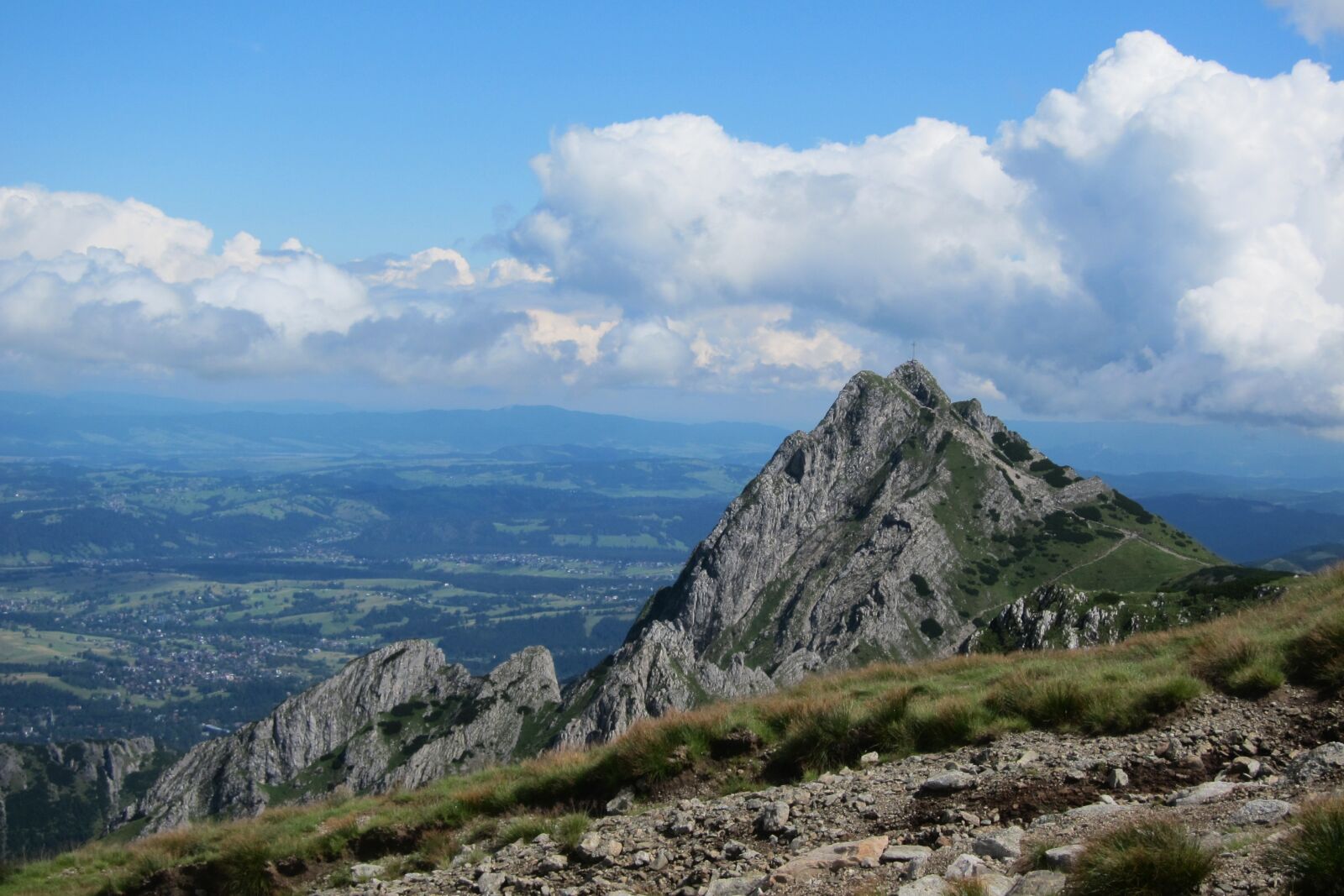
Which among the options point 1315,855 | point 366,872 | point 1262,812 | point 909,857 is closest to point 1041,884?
point 909,857

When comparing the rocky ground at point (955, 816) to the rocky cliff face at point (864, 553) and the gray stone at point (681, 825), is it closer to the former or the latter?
the gray stone at point (681, 825)

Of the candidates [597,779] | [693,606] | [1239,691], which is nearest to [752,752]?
[597,779]

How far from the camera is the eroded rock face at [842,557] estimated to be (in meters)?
127

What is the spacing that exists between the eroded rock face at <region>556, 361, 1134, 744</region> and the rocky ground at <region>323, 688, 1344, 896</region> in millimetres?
101723

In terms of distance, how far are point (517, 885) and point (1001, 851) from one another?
21.9ft

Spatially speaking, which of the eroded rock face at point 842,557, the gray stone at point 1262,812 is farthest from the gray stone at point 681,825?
the eroded rock face at point 842,557

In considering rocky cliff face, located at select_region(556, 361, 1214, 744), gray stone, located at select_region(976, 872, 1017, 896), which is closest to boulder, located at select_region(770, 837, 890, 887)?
gray stone, located at select_region(976, 872, 1017, 896)

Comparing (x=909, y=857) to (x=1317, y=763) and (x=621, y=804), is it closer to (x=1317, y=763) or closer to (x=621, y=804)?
(x=1317, y=763)

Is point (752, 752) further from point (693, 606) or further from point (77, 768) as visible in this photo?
point (77, 768)

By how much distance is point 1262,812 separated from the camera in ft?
33.4

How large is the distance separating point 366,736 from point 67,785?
6882cm

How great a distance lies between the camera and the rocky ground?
10.4 m

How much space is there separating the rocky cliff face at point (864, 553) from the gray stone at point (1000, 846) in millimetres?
103417

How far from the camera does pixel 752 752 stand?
1680cm
